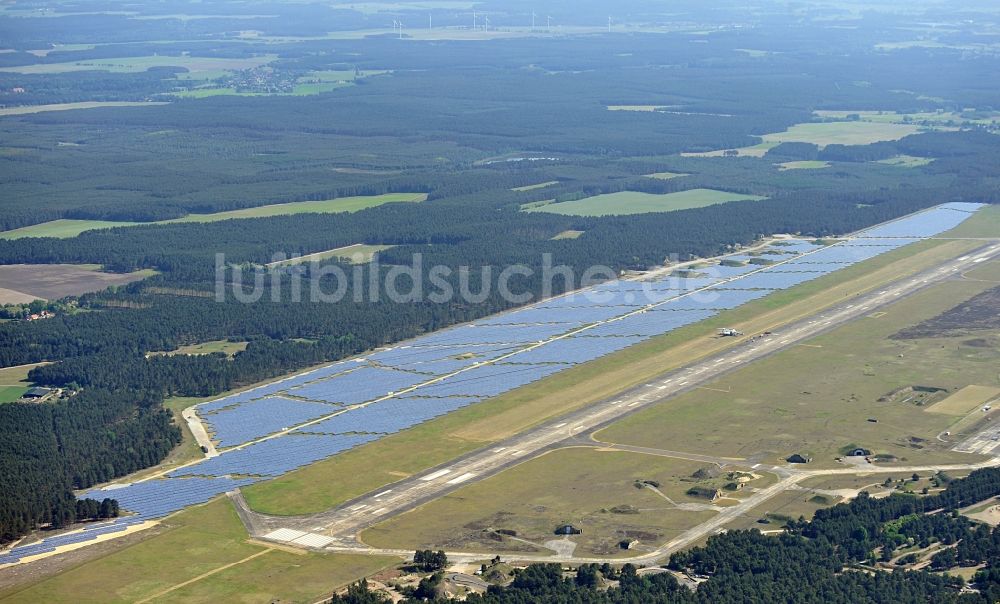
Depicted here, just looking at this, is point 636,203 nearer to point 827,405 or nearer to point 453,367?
point 453,367

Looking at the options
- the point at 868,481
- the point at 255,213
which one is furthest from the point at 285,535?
the point at 255,213

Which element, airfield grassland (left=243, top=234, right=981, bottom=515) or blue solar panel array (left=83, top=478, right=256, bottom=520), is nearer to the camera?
blue solar panel array (left=83, top=478, right=256, bottom=520)

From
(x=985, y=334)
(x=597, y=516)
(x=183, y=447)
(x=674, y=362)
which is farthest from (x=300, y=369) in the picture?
(x=985, y=334)

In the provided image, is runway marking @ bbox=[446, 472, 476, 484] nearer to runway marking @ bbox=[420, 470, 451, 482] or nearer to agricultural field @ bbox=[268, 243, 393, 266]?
runway marking @ bbox=[420, 470, 451, 482]

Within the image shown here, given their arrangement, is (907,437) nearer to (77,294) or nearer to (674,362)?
(674,362)

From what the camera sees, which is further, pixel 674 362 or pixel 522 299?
pixel 522 299

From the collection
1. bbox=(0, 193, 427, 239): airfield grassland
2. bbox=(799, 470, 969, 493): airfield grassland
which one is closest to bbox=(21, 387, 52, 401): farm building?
bbox=(799, 470, 969, 493): airfield grassland
